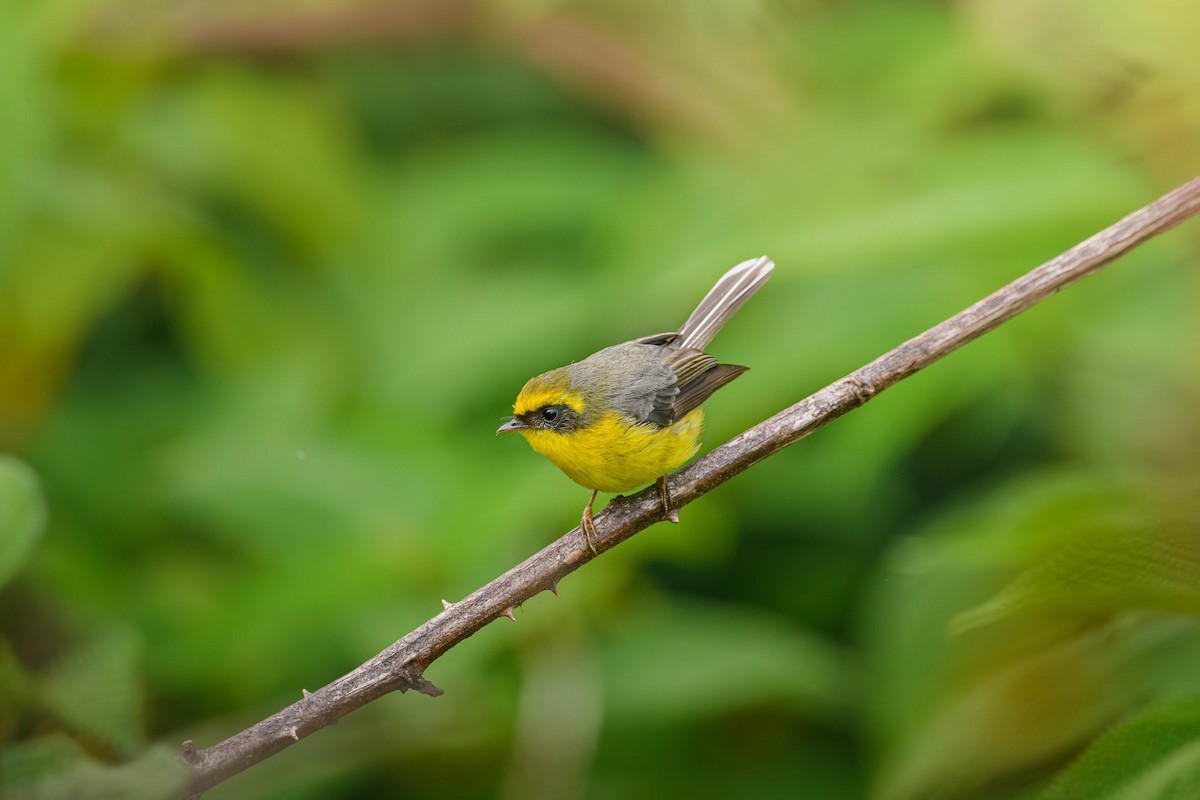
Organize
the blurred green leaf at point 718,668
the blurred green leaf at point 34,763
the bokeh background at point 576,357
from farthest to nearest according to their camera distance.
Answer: the blurred green leaf at point 718,668 < the bokeh background at point 576,357 < the blurred green leaf at point 34,763

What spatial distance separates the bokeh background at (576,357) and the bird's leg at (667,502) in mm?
423

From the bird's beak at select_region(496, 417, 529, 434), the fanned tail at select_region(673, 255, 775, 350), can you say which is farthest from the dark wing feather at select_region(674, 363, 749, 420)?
the bird's beak at select_region(496, 417, 529, 434)

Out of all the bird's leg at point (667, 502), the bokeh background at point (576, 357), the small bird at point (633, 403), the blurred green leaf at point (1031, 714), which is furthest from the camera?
the small bird at point (633, 403)

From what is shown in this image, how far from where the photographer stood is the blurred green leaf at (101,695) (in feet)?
4.41

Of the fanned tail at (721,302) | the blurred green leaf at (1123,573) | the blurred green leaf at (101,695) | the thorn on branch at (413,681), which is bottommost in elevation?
the blurred green leaf at (101,695)

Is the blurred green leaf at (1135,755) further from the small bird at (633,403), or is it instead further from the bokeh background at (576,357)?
the small bird at (633,403)

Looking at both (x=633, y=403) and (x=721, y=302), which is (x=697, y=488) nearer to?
(x=633, y=403)

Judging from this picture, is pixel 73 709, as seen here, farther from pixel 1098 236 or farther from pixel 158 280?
pixel 158 280

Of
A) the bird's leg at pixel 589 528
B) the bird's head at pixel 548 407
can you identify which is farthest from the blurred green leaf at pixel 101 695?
the bird's head at pixel 548 407

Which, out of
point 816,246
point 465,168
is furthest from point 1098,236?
point 465,168

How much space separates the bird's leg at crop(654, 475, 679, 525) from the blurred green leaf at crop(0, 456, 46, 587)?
82cm

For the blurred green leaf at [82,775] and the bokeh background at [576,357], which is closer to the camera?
the blurred green leaf at [82,775]

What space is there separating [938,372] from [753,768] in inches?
41.8

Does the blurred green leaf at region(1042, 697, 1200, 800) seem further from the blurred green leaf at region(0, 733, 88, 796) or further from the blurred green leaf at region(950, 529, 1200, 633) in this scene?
the blurred green leaf at region(0, 733, 88, 796)
